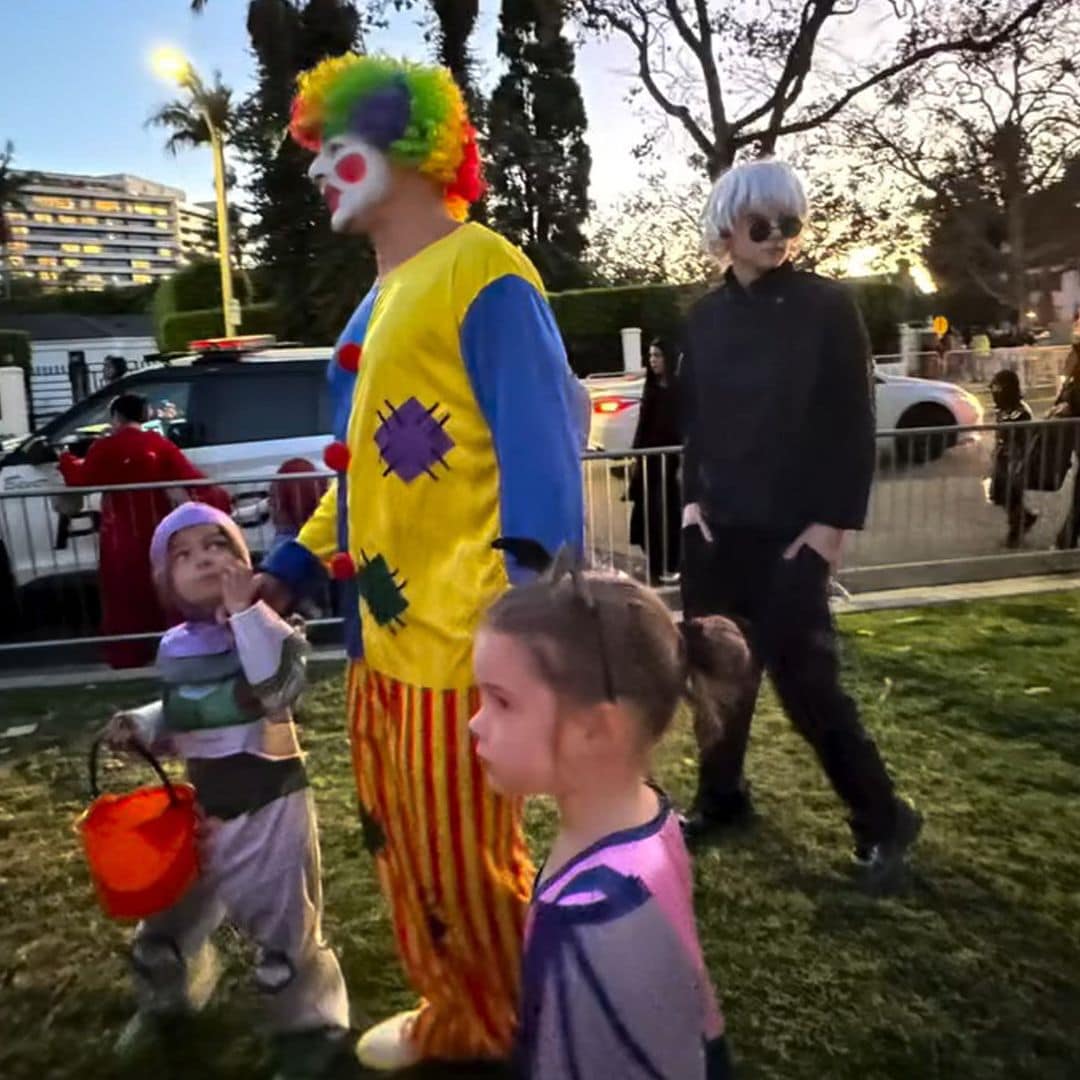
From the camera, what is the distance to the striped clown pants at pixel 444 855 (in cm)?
228

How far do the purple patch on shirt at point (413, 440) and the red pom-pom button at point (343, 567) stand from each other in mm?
231

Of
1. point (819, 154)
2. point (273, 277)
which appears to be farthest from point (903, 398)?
point (273, 277)

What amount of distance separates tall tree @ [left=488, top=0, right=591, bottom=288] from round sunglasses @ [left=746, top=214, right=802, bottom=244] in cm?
3014

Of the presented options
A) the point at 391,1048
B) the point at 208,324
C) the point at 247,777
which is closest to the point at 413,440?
the point at 247,777

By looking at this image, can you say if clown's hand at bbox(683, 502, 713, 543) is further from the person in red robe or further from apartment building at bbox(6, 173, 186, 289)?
apartment building at bbox(6, 173, 186, 289)

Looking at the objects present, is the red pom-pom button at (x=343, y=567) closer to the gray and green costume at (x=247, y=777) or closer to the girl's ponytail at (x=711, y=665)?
the gray and green costume at (x=247, y=777)

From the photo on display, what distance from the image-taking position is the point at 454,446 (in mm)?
2227

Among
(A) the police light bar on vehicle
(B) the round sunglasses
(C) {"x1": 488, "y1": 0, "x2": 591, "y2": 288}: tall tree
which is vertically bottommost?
(A) the police light bar on vehicle

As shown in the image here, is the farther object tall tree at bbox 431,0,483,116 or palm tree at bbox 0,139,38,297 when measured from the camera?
palm tree at bbox 0,139,38,297

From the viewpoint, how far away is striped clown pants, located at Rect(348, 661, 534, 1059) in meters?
2.28

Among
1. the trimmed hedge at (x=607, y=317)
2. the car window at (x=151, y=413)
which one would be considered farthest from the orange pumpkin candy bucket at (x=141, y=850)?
the trimmed hedge at (x=607, y=317)

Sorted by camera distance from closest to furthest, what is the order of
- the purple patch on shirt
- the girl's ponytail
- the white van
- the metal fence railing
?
the girl's ponytail, the purple patch on shirt, the metal fence railing, the white van

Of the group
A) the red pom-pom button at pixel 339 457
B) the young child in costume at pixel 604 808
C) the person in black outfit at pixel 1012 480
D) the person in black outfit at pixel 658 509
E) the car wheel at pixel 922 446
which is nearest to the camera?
the young child in costume at pixel 604 808

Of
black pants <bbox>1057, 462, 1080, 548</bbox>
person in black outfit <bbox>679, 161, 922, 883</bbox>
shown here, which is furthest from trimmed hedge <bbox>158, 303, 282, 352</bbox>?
person in black outfit <bbox>679, 161, 922, 883</bbox>
